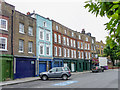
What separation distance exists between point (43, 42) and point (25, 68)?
6.73 m

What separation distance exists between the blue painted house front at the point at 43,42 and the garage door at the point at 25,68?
6.41ft

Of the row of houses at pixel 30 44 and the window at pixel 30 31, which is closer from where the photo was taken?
the row of houses at pixel 30 44

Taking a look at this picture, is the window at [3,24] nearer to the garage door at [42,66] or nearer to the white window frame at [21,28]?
the white window frame at [21,28]

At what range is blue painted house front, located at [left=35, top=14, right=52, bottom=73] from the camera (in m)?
27.9

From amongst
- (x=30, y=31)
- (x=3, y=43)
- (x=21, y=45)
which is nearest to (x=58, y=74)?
(x=21, y=45)

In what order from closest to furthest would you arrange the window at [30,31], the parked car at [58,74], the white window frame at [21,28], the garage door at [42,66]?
1. the parked car at [58,74]
2. the white window frame at [21,28]
3. the window at [30,31]
4. the garage door at [42,66]

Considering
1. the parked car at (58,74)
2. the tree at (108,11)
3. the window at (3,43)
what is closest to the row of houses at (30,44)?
the window at (3,43)

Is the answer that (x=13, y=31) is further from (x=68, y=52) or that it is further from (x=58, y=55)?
(x=68, y=52)

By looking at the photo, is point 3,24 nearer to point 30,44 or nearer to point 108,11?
point 30,44

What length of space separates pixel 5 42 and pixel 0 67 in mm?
3424

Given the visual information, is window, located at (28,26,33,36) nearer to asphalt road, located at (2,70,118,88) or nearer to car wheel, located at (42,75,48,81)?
car wheel, located at (42,75,48,81)

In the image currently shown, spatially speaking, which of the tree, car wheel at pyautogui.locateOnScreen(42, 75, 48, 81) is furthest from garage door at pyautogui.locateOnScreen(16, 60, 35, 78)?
the tree

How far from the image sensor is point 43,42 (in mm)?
29141

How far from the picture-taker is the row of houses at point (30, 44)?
69.7ft
